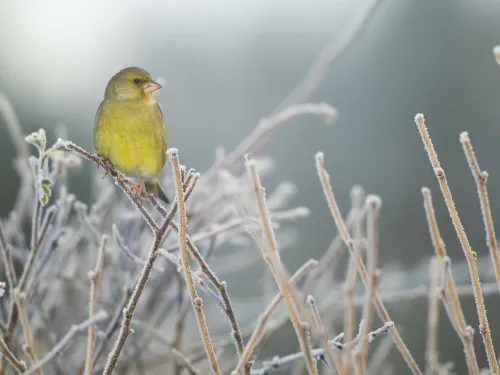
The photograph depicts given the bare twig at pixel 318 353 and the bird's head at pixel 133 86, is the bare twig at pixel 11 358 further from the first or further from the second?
the bird's head at pixel 133 86

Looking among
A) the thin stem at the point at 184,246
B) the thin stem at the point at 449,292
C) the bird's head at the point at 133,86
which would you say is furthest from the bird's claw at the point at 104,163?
the thin stem at the point at 449,292

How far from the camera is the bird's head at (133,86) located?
3.35 ft

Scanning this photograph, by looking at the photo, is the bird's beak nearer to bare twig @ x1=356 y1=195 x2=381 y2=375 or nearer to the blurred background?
bare twig @ x1=356 y1=195 x2=381 y2=375

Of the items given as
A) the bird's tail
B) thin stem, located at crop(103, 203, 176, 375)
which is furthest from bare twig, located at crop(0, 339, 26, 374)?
the bird's tail

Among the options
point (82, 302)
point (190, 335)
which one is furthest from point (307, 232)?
point (82, 302)

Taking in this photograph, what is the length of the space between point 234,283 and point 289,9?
18.9 ft

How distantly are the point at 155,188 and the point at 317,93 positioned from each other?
7174 mm

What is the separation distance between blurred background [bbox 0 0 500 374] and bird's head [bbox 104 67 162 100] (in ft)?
17.9

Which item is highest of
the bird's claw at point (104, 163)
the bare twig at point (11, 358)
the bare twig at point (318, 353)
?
the bird's claw at point (104, 163)

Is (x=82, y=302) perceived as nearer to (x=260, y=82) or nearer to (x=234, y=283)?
(x=234, y=283)

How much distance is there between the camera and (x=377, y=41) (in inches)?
384

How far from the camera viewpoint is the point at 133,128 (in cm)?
106

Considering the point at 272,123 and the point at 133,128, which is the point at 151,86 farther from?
the point at 272,123

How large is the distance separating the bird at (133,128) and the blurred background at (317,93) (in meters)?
5.42
